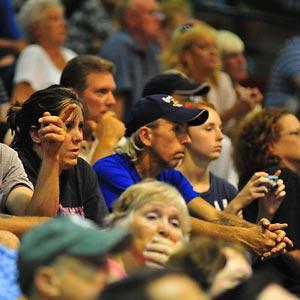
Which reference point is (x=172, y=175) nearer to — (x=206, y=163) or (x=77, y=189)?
(x=206, y=163)

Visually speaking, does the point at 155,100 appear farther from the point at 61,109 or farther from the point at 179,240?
the point at 179,240

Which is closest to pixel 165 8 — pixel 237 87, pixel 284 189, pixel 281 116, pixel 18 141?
pixel 237 87

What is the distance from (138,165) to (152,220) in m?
1.68

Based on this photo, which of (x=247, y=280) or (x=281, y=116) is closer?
(x=247, y=280)

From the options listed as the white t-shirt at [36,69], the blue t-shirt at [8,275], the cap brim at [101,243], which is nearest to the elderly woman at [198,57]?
the white t-shirt at [36,69]

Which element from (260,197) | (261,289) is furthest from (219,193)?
(261,289)

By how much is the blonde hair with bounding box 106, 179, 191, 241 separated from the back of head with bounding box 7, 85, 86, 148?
0.98m

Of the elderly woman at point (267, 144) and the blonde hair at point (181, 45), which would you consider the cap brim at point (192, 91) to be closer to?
the elderly woman at point (267, 144)

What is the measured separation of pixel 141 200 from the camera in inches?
243

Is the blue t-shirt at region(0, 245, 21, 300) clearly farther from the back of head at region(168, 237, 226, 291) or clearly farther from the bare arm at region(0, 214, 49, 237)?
the back of head at region(168, 237, 226, 291)

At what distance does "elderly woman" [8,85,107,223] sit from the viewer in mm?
7000

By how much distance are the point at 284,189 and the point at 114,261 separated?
260cm

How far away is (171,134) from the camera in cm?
781

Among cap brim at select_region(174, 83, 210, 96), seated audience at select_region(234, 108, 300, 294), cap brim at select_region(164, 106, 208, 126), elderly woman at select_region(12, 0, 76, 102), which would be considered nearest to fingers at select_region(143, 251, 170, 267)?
cap brim at select_region(164, 106, 208, 126)
